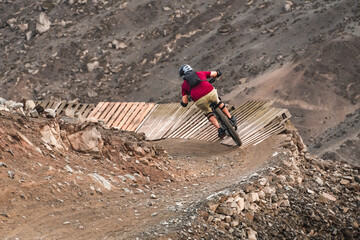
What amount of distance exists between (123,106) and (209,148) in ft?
15.3

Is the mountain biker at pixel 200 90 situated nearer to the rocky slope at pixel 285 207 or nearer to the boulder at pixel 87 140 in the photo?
the rocky slope at pixel 285 207

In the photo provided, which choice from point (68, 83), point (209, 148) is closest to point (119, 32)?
point (68, 83)

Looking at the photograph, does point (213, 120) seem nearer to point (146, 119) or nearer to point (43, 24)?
point (146, 119)

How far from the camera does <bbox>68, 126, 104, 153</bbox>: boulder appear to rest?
1065cm

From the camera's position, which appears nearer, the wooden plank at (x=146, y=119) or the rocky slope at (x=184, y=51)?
the wooden plank at (x=146, y=119)

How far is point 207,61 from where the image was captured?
143 feet

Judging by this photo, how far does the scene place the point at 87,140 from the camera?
422 inches

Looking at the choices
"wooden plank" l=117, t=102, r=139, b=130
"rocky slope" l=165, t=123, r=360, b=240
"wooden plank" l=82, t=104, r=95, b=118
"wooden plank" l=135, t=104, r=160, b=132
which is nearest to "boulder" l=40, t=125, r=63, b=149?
"rocky slope" l=165, t=123, r=360, b=240

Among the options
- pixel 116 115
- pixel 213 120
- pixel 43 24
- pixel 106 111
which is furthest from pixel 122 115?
pixel 43 24

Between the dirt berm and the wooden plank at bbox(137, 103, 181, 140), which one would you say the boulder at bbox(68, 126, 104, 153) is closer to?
the dirt berm

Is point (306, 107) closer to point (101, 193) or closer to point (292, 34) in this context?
point (292, 34)

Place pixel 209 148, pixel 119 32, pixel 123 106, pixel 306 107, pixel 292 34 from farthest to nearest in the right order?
pixel 119 32, pixel 292 34, pixel 306 107, pixel 123 106, pixel 209 148

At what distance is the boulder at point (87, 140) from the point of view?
10.6 m

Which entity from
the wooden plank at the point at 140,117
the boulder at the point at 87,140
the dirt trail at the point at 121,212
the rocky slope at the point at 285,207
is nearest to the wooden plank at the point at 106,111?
the wooden plank at the point at 140,117
